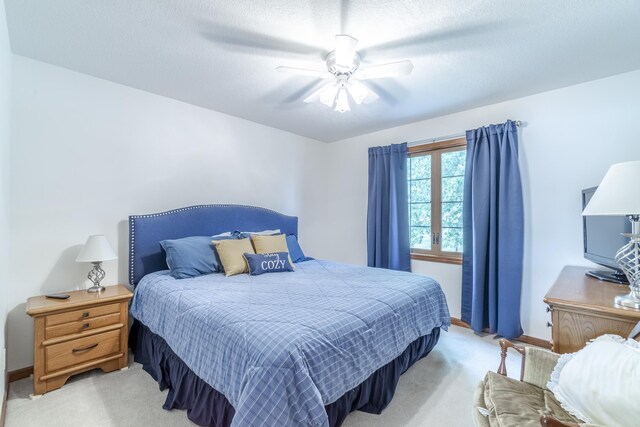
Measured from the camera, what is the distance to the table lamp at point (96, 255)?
2336mm

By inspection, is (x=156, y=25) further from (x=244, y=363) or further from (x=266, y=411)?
(x=266, y=411)

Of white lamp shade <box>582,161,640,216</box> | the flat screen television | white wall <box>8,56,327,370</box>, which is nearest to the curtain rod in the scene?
the flat screen television

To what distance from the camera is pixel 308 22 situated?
1838 millimetres

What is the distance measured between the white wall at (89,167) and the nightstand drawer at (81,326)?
481 millimetres

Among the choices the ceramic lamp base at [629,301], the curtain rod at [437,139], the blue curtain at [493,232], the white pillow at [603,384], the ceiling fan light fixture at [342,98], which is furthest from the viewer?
the curtain rod at [437,139]

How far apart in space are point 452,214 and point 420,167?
0.75 metres

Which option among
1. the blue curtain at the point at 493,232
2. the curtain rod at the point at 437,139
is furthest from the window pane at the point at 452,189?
the curtain rod at the point at 437,139

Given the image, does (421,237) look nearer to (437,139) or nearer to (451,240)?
(451,240)

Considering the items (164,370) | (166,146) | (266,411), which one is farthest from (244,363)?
(166,146)

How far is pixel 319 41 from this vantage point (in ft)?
6.70

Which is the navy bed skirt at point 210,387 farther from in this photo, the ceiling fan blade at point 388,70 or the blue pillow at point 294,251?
the ceiling fan blade at point 388,70

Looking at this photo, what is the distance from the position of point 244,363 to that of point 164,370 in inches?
48.7

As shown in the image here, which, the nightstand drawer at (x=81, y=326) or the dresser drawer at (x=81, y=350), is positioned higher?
the nightstand drawer at (x=81, y=326)

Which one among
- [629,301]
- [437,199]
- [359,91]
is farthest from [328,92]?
[629,301]
